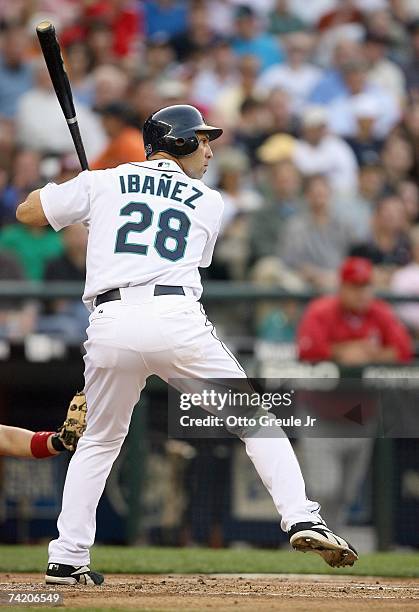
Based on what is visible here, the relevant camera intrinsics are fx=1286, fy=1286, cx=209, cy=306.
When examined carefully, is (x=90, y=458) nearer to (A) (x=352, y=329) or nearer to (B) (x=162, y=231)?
(B) (x=162, y=231)

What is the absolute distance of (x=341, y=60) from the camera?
1313cm

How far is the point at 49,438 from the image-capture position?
5.77 meters

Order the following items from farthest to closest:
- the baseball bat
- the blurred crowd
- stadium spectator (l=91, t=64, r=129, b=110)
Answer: stadium spectator (l=91, t=64, r=129, b=110), the blurred crowd, the baseball bat

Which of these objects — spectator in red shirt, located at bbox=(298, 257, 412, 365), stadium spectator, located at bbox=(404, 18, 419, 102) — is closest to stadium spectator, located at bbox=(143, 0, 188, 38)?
stadium spectator, located at bbox=(404, 18, 419, 102)

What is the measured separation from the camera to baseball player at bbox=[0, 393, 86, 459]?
5.62 meters

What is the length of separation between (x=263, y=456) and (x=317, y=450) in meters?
3.68

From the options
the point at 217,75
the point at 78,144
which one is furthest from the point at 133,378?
the point at 217,75

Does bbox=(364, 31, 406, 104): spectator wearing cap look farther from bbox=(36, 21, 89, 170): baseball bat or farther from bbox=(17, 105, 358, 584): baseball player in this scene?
bbox=(17, 105, 358, 584): baseball player

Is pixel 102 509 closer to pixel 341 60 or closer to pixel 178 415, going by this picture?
pixel 178 415

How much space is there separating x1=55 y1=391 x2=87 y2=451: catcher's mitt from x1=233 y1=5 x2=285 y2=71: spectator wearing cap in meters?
8.21

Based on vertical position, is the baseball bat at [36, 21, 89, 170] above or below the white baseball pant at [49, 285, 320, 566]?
above

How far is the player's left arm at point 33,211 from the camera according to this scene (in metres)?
5.50

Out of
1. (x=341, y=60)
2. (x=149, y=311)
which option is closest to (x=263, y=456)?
(x=149, y=311)

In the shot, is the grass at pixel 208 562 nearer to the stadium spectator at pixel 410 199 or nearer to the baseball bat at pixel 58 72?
the baseball bat at pixel 58 72
